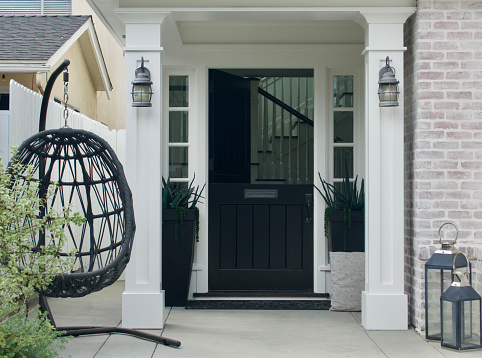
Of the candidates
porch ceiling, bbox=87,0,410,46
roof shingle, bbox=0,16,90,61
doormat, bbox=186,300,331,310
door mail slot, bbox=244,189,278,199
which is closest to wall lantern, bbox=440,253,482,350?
doormat, bbox=186,300,331,310

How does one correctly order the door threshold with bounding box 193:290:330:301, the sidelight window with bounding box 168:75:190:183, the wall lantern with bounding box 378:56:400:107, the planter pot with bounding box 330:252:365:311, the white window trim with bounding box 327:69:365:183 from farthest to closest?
the sidelight window with bounding box 168:75:190:183 < the white window trim with bounding box 327:69:365:183 < the door threshold with bounding box 193:290:330:301 < the planter pot with bounding box 330:252:365:311 < the wall lantern with bounding box 378:56:400:107

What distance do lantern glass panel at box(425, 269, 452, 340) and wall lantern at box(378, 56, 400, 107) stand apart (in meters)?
1.39

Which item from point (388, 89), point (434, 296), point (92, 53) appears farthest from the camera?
point (92, 53)

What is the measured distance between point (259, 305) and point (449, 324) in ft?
7.08

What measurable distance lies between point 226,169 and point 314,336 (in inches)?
94.6

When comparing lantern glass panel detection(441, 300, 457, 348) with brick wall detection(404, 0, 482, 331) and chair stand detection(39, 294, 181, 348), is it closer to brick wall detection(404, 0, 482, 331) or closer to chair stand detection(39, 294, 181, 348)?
brick wall detection(404, 0, 482, 331)

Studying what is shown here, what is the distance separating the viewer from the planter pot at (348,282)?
6.14 metres

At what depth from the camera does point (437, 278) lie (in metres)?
5.06

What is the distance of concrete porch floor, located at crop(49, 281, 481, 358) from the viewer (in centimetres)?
466

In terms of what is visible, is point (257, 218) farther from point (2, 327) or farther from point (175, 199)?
point (2, 327)

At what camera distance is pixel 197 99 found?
686 cm

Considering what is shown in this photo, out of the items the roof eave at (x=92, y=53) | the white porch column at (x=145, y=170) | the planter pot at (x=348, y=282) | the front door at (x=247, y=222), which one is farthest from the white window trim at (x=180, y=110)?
the roof eave at (x=92, y=53)

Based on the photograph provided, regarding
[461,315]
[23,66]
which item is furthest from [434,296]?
[23,66]

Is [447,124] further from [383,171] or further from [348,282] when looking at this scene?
[348,282]
